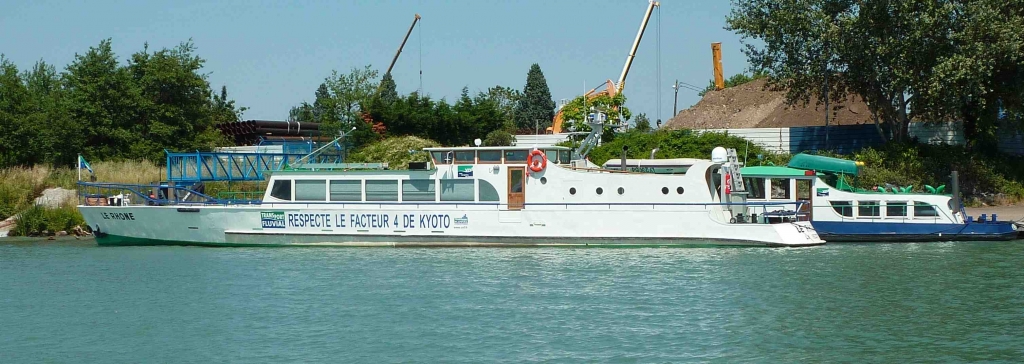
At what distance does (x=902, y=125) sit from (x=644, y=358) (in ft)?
86.0

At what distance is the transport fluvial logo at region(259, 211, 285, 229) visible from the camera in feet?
92.8

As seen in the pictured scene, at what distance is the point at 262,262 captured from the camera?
25.5m

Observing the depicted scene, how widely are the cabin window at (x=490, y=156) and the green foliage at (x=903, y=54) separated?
14.6m

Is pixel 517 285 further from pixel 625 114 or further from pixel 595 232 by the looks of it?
pixel 625 114

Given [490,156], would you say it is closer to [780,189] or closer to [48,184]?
[780,189]

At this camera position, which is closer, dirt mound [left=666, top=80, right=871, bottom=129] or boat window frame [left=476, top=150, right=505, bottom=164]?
boat window frame [left=476, top=150, right=505, bottom=164]

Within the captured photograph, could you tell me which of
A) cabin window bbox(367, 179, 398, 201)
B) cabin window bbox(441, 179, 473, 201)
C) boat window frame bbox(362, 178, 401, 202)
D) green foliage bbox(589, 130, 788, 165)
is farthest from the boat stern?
green foliage bbox(589, 130, 788, 165)

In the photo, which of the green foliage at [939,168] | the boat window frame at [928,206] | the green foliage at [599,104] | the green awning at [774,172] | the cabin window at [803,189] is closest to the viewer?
the boat window frame at [928,206]

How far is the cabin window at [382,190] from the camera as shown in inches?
1108

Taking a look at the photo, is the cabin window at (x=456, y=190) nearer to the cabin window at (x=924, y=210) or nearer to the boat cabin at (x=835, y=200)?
the boat cabin at (x=835, y=200)

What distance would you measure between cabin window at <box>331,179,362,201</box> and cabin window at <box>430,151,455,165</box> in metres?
2.16

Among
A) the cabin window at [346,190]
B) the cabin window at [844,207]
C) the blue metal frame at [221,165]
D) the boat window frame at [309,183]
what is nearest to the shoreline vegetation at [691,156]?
the blue metal frame at [221,165]

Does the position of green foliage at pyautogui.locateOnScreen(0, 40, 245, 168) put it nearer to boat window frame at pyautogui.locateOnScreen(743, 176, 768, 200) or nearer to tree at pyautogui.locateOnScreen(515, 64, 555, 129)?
boat window frame at pyautogui.locateOnScreen(743, 176, 768, 200)

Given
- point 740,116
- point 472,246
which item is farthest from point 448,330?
point 740,116
